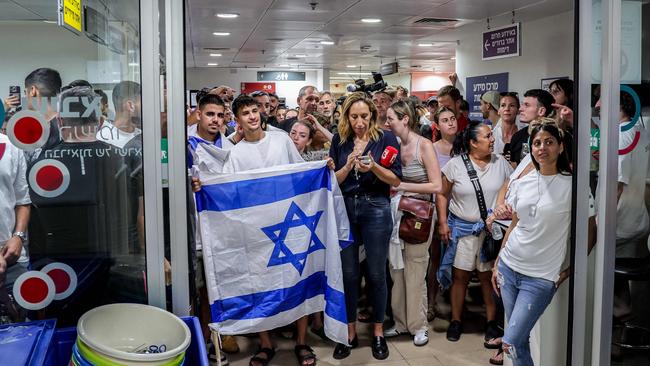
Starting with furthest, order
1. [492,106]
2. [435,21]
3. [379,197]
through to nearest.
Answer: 1. [435,21]
2. [492,106]
3. [379,197]

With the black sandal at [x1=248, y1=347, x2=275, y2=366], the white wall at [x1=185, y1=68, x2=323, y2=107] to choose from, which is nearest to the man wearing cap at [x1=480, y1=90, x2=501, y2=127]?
the black sandal at [x1=248, y1=347, x2=275, y2=366]

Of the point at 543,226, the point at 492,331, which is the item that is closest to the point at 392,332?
the point at 492,331

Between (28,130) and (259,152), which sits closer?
(28,130)

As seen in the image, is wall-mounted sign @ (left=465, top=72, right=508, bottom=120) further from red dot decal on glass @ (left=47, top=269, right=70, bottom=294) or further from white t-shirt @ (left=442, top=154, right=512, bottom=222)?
red dot decal on glass @ (left=47, top=269, right=70, bottom=294)

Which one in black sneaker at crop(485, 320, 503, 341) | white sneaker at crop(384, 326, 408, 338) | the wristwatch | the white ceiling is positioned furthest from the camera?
the white ceiling

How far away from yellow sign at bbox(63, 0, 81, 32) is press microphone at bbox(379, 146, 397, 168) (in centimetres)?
183

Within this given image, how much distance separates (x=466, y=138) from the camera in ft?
11.7

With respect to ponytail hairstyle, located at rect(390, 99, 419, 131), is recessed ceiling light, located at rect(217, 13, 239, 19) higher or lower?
higher

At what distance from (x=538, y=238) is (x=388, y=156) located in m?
1.01

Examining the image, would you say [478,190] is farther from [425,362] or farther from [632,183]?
[632,183]

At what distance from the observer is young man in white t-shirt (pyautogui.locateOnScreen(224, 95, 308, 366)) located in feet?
10.6

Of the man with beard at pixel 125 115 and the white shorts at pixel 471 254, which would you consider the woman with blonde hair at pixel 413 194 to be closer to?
the white shorts at pixel 471 254

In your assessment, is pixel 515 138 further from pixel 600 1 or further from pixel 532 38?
pixel 532 38

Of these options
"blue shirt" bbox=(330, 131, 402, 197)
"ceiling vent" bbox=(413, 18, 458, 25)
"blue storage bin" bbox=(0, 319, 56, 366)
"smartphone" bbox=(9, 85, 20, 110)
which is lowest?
"blue storage bin" bbox=(0, 319, 56, 366)
